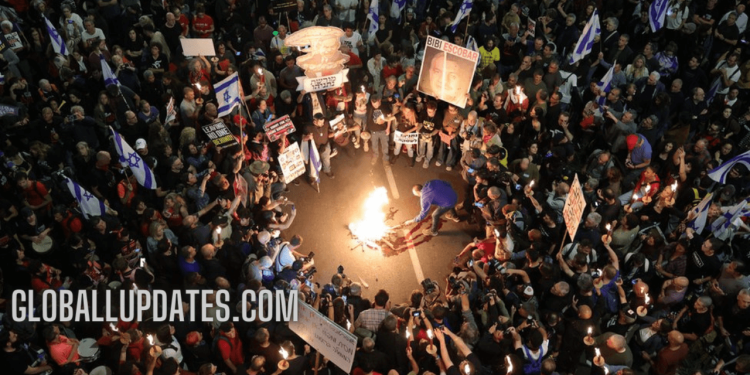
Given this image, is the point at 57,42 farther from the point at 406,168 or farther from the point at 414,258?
the point at 414,258

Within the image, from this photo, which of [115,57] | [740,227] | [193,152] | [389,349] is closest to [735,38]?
[740,227]

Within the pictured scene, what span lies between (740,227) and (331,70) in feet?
27.3

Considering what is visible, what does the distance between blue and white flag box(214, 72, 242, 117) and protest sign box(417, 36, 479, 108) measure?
4052 mm

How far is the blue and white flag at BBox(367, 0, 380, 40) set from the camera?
14.6 meters

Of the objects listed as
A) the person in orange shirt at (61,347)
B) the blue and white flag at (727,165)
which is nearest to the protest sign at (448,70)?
the blue and white flag at (727,165)

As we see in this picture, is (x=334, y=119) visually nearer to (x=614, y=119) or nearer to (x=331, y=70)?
(x=331, y=70)

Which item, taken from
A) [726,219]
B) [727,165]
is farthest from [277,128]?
[726,219]

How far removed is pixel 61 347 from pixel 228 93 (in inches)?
216

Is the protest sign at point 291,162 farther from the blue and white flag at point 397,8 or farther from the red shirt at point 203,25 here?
the blue and white flag at point 397,8

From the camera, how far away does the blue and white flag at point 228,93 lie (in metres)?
11.4

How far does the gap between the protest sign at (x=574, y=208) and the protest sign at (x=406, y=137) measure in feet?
14.2

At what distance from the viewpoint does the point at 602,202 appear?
421 inches

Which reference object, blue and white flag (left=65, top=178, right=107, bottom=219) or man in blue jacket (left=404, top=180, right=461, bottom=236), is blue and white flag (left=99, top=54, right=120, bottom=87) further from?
man in blue jacket (left=404, top=180, right=461, bottom=236)

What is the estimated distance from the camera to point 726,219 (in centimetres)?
1003
